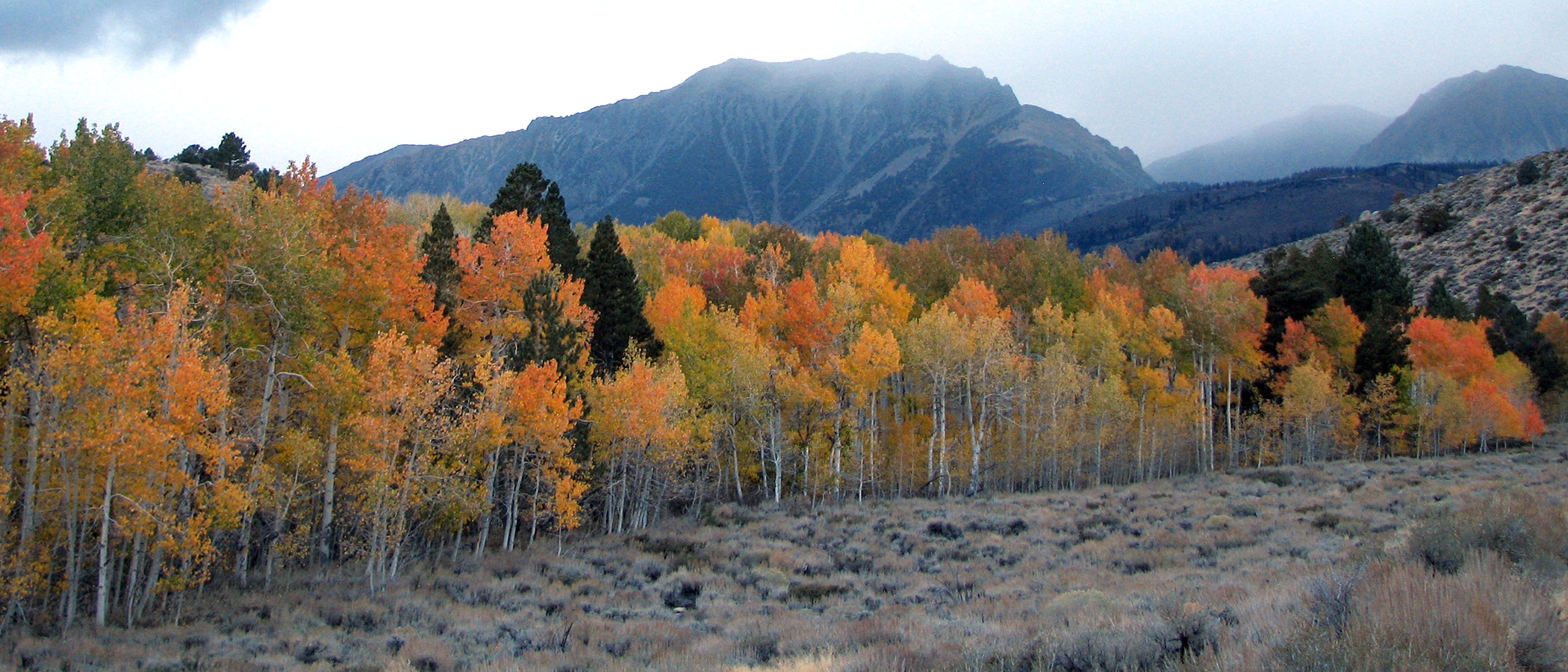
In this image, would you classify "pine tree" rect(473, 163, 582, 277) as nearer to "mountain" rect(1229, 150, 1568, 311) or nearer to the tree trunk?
the tree trunk

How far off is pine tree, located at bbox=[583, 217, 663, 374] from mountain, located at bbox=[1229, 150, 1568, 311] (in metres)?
78.6

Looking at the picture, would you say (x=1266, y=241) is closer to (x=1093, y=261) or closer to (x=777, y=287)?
(x=1093, y=261)

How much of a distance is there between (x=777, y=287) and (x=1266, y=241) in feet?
611

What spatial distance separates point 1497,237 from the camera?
8494cm

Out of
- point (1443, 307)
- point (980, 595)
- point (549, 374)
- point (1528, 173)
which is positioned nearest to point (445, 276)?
A: point (549, 374)

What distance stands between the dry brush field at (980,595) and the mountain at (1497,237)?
52.9 metres

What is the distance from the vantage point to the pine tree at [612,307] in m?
34.4

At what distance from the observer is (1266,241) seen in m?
191

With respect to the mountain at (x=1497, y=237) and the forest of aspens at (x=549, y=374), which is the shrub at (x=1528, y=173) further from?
the forest of aspens at (x=549, y=374)

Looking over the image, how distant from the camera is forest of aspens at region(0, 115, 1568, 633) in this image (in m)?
17.2

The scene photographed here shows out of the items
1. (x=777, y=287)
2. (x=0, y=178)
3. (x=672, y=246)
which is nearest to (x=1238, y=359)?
(x=777, y=287)

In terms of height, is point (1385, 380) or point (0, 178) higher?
point (0, 178)

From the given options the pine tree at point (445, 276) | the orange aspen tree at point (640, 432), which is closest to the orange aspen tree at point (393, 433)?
the pine tree at point (445, 276)

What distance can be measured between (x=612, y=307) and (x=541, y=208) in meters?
6.33
